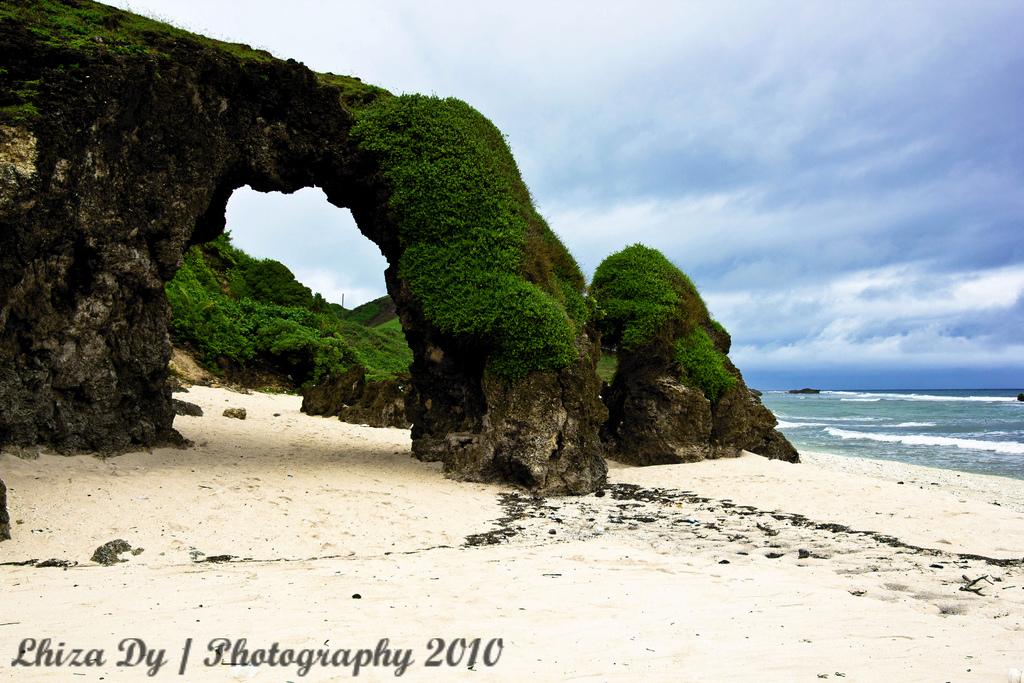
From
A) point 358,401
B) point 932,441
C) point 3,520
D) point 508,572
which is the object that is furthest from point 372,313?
point 508,572

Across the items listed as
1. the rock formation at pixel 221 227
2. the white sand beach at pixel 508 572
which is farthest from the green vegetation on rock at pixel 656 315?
the white sand beach at pixel 508 572

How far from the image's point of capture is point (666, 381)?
52.4 feet

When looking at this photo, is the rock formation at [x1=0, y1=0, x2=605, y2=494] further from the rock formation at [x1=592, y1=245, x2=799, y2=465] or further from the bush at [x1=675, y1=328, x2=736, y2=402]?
the bush at [x1=675, y1=328, x2=736, y2=402]

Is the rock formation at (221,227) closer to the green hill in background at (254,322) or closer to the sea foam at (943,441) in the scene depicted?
the green hill in background at (254,322)

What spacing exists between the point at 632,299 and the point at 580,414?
5672 mm

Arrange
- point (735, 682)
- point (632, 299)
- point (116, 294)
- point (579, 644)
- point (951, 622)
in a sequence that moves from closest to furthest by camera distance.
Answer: point (735, 682) < point (579, 644) < point (951, 622) < point (116, 294) < point (632, 299)

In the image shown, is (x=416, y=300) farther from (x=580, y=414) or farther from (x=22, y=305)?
(x=22, y=305)

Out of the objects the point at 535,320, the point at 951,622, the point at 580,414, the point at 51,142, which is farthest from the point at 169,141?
the point at 951,622

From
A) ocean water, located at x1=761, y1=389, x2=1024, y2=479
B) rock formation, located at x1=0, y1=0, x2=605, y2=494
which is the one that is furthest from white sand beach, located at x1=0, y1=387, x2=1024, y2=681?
ocean water, located at x1=761, y1=389, x2=1024, y2=479

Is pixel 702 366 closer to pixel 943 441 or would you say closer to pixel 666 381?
pixel 666 381

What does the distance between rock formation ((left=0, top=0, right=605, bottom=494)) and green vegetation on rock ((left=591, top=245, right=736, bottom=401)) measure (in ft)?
10.3

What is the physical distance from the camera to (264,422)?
16.7 metres

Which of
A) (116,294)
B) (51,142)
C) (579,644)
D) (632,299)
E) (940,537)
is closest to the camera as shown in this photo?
(579,644)

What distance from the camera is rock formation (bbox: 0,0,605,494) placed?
8.77 m
